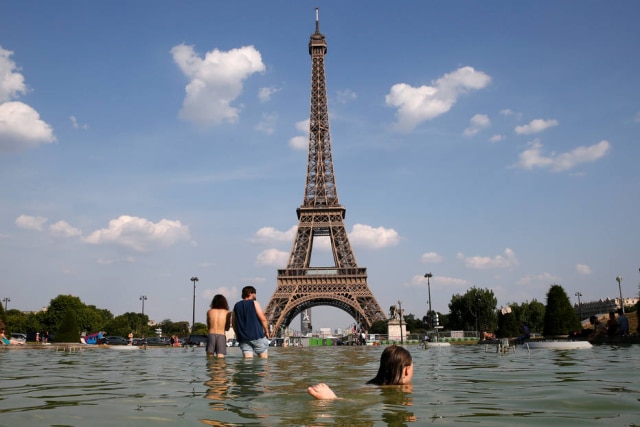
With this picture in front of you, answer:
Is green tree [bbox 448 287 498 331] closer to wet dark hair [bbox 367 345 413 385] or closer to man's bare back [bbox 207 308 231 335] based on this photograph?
man's bare back [bbox 207 308 231 335]

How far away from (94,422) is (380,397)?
8.48 feet

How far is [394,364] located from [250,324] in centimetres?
555

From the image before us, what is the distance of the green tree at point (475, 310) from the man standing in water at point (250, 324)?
7803cm

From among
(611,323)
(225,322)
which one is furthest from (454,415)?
(611,323)

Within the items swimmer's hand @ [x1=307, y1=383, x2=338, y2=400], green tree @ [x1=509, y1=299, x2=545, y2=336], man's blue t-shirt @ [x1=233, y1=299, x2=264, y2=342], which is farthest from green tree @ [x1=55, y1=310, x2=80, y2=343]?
green tree @ [x1=509, y1=299, x2=545, y2=336]

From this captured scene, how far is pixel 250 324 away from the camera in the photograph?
10.7 metres

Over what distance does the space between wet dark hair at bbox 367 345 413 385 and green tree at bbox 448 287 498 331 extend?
271 ft

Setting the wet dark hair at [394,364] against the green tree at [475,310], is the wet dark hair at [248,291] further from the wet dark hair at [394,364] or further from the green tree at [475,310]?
the green tree at [475,310]

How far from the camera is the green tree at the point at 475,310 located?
85312 millimetres

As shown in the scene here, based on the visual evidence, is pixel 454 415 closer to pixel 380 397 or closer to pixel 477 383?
pixel 380 397

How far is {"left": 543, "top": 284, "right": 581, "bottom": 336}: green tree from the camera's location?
35.2 meters

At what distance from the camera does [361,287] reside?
62312mm

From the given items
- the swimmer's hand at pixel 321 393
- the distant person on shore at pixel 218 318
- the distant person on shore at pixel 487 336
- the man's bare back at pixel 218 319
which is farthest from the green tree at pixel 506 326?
the swimmer's hand at pixel 321 393

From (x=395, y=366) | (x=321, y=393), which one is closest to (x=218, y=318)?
(x=395, y=366)
